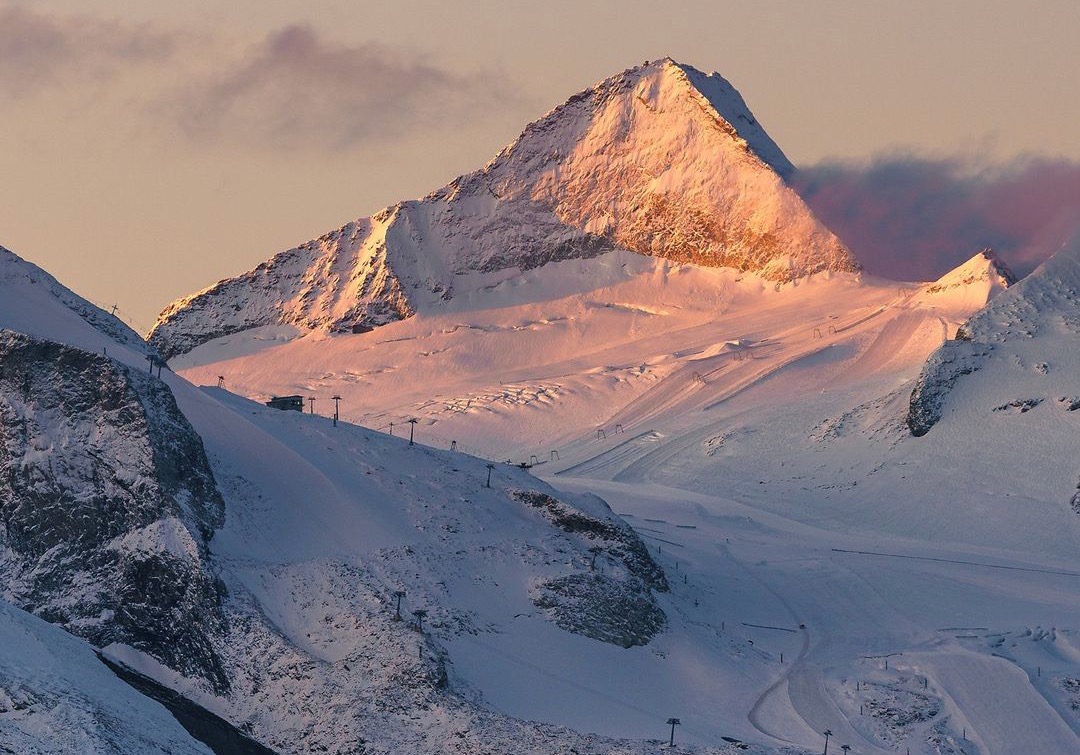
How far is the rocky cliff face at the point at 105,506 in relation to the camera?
104188 millimetres

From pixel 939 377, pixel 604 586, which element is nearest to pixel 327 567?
pixel 604 586

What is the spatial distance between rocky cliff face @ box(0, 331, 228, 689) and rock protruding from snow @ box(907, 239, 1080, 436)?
258ft

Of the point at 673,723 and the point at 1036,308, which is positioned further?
the point at 1036,308

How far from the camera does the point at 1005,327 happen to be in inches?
7323

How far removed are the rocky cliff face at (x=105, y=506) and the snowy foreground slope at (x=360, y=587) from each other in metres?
0.19

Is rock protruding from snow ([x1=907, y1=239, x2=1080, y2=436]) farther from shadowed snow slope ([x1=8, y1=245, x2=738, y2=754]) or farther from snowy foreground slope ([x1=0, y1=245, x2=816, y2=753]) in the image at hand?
snowy foreground slope ([x1=0, y1=245, x2=816, y2=753])

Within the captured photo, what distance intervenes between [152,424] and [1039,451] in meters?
77.1

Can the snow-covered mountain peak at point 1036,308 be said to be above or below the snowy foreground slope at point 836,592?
above

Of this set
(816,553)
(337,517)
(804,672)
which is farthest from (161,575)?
(816,553)

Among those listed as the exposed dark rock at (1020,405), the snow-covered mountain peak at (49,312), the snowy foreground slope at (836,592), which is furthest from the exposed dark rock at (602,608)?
the exposed dark rock at (1020,405)

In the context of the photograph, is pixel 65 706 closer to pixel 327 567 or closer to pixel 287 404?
pixel 327 567

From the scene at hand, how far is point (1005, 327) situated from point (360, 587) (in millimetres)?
90358

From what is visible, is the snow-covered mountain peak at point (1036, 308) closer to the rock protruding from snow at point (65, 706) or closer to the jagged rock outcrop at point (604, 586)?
the jagged rock outcrop at point (604, 586)

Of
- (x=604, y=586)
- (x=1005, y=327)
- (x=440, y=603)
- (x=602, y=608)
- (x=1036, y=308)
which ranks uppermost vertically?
(x=1036, y=308)
